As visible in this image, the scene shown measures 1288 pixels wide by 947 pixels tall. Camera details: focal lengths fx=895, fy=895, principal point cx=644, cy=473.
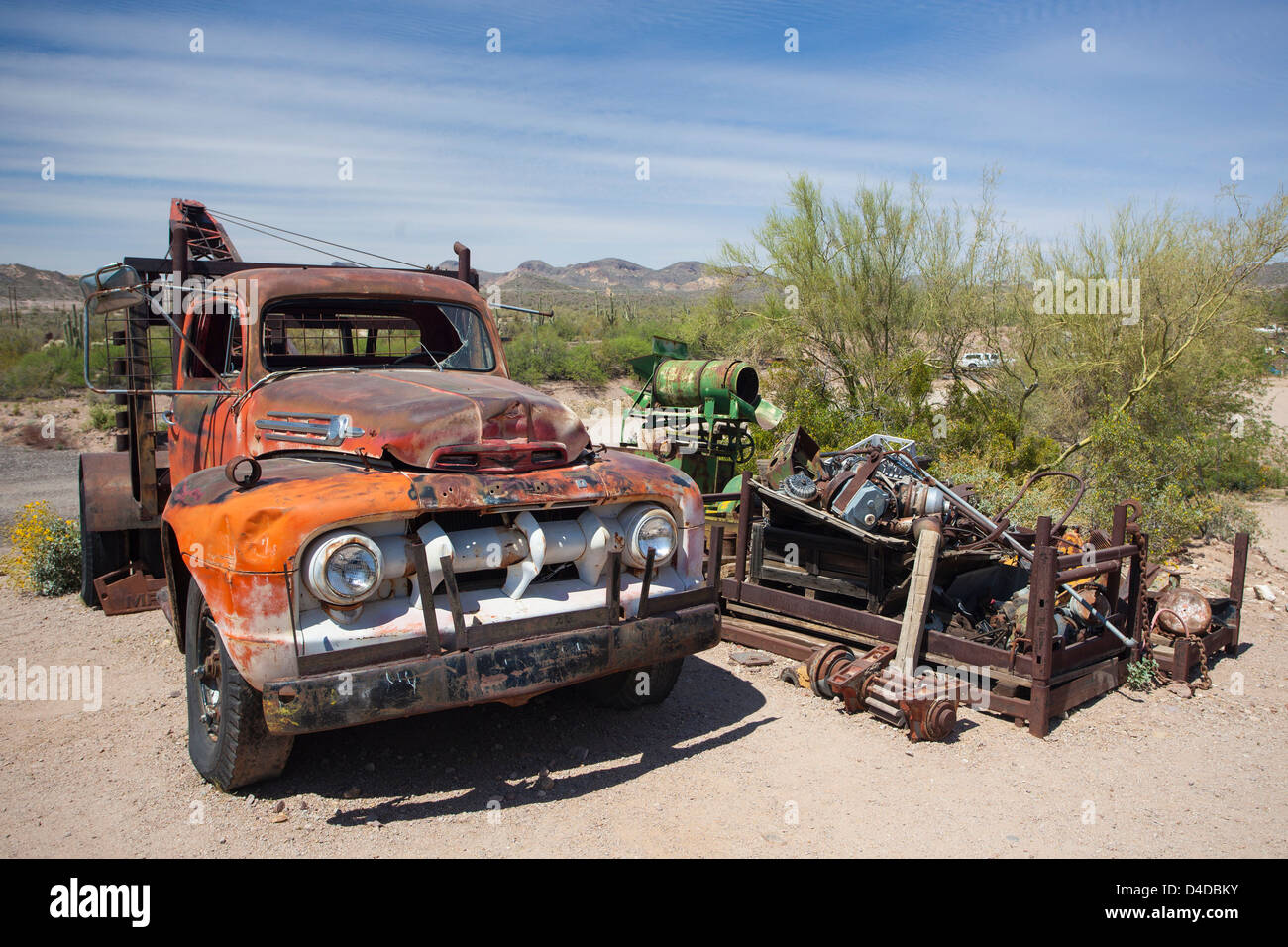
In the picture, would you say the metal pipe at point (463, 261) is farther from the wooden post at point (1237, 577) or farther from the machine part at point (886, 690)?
the wooden post at point (1237, 577)

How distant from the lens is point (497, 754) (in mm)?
4410

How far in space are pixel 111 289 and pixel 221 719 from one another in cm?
241

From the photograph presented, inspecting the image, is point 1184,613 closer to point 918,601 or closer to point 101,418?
point 918,601

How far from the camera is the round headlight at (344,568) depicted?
132 inches

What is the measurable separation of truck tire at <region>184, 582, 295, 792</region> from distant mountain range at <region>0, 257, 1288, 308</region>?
58358mm

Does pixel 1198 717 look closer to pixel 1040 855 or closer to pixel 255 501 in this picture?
pixel 1040 855

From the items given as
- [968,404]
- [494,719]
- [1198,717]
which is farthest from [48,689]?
[968,404]

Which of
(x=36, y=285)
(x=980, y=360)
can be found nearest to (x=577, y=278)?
(x=36, y=285)

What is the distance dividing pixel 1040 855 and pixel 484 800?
2330mm

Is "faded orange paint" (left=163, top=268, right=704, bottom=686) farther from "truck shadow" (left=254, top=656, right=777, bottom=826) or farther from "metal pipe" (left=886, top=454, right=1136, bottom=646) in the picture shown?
"metal pipe" (left=886, top=454, right=1136, bottom=646)

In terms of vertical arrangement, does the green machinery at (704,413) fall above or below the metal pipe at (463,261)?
below

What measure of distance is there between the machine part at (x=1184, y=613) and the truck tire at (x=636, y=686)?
12.2ft

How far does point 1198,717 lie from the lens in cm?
544

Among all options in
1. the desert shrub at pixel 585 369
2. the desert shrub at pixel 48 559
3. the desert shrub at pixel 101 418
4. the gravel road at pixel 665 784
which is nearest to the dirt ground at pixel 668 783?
the gravel road at pixel 665 784
